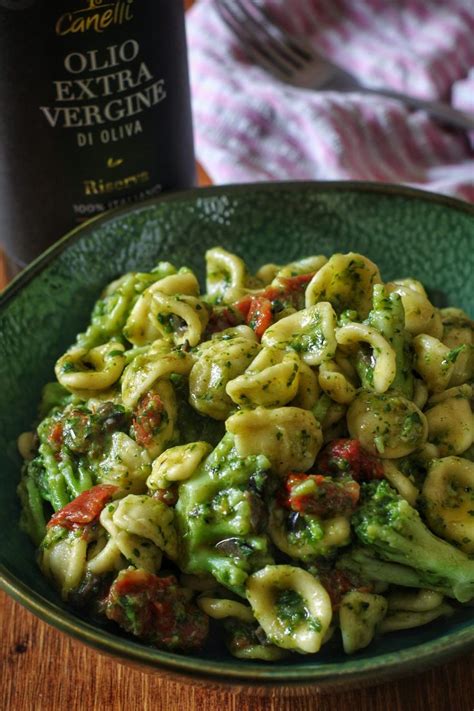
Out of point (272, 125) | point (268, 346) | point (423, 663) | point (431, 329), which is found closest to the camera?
point (423, 663)

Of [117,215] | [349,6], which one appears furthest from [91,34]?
[349,6]

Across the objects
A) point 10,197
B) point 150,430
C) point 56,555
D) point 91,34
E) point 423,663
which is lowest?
point 423,663

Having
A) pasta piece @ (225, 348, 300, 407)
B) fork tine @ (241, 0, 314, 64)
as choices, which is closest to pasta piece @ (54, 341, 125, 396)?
pasta piece @ (225, 348, 300, 407)

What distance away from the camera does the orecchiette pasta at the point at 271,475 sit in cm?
134

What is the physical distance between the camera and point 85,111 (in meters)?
1.92

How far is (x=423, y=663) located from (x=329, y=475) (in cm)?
30

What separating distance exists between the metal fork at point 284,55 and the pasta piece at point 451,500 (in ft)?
4.87

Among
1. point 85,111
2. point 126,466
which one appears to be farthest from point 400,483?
point 85,111

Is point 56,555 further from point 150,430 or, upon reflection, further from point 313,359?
point 313,359

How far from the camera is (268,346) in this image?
151 centimetres

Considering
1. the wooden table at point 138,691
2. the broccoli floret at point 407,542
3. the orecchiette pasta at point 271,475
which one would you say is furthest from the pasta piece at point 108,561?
the broccoli floret at point 407,542

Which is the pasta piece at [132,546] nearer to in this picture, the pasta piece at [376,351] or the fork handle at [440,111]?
the pasta piece at [376,351]

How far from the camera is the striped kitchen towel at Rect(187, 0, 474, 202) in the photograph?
258 centimetres

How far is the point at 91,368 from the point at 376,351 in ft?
1.73
